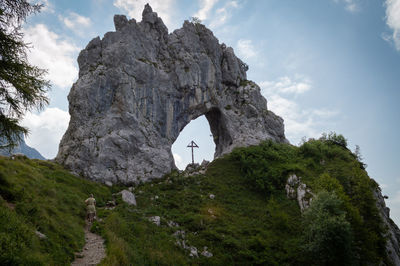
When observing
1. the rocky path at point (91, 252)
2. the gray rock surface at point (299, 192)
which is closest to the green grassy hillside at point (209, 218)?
the rocky path at point (91, 252)

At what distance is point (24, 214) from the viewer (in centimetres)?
1072

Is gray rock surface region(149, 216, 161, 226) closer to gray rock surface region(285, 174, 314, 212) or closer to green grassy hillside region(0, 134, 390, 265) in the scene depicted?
green grassy hillside region(0, 134, 390, 265)

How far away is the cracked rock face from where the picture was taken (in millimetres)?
30877

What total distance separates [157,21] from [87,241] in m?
40.6

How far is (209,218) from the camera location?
73.8 feet

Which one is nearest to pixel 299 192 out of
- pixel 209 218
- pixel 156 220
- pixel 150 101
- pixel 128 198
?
pixel 209 218

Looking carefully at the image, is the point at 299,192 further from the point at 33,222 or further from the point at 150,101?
the point at 33,222

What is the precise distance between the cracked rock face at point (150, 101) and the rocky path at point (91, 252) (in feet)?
51.1

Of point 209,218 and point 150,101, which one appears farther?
point 150,101

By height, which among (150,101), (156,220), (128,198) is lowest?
(156,220)

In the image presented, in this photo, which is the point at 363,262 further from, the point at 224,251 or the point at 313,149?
the point at 313,149

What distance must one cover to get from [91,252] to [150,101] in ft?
90.3

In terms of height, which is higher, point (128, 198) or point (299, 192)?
point (299, 192)

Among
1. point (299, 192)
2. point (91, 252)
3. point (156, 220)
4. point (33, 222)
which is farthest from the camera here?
point (299, 192)
